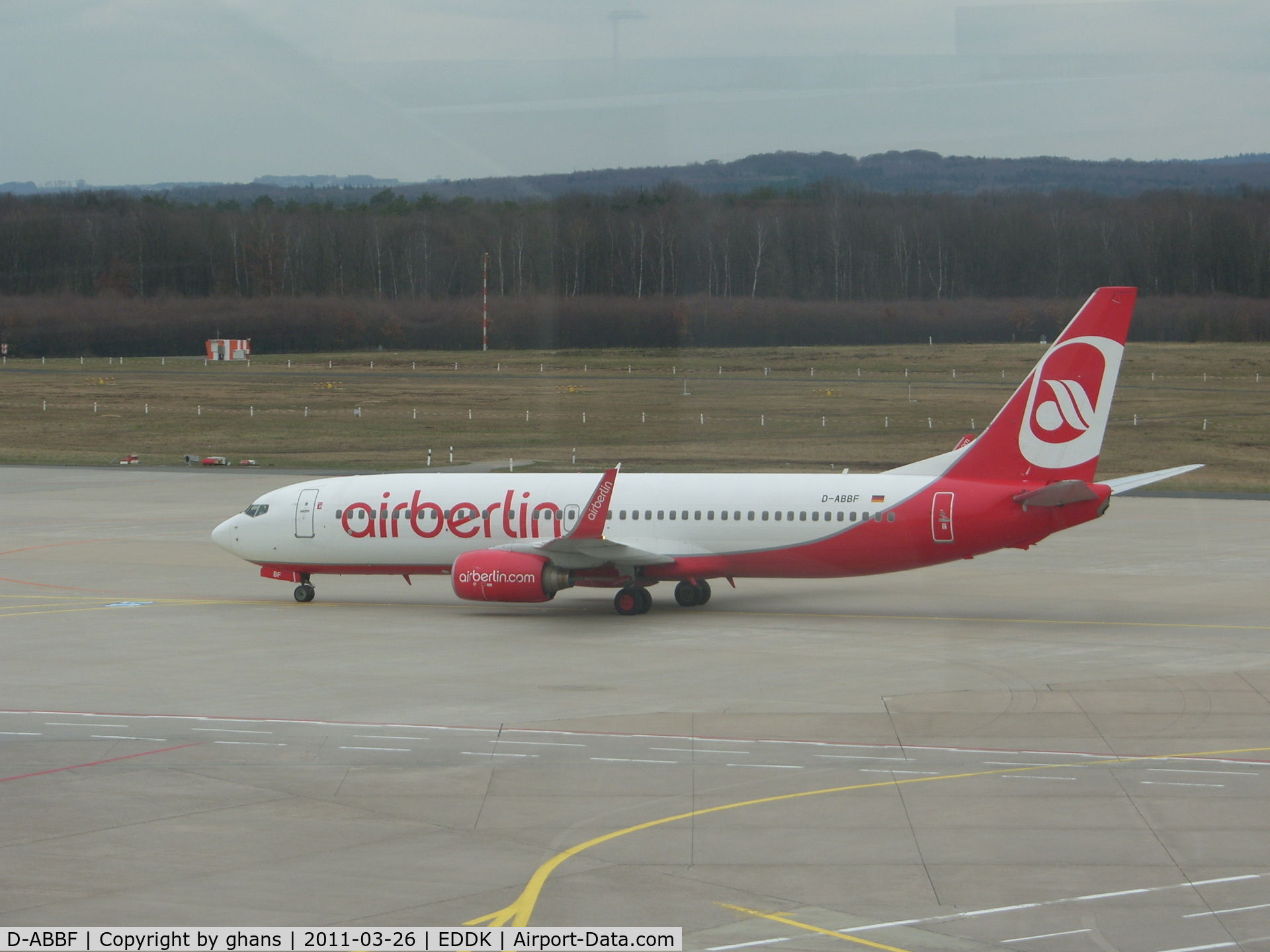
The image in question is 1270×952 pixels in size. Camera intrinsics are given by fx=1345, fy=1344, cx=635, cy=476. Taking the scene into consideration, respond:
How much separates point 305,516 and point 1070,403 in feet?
70.6

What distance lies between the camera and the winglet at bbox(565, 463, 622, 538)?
112 ft

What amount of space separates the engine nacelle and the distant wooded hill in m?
42.7

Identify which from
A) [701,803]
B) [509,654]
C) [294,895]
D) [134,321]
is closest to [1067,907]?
[701,803]

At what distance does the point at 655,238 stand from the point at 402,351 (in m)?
47.8

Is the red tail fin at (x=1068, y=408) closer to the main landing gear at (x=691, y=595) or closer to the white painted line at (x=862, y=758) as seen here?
the main landing gear at (x=691, y=595)

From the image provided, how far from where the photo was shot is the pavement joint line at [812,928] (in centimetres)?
1427

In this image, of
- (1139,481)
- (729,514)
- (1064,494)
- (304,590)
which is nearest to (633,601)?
(729,514)

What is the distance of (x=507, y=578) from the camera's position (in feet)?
114

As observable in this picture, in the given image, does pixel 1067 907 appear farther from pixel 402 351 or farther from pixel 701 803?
pixel 402 351

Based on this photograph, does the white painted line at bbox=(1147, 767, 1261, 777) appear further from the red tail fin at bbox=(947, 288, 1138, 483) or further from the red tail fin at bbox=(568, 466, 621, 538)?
the red tail fin at bbox=(568, 466, 621, 538)

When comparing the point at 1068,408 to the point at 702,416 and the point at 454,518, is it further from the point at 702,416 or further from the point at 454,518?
the point at 702,416

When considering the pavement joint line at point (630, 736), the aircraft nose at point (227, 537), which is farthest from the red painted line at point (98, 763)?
the aircraft nose at point (227, 537)

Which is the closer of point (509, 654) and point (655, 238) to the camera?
point (509, 654)

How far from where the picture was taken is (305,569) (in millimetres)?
39719
